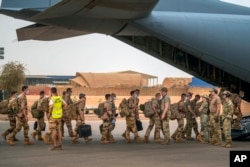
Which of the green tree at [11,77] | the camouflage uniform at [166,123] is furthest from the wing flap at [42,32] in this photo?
the green tree at [11,77]

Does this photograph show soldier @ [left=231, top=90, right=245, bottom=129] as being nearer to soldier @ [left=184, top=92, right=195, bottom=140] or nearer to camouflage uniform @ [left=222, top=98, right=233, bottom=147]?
soldier @ [left=184, top=92, right=195, bottom=140]

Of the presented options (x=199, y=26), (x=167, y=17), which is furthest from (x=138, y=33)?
(x=199, y=26)

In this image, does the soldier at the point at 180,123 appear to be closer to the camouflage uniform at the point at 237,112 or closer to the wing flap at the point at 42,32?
the camouflage uniform at the point at 237,112

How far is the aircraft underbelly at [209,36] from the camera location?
11555mm

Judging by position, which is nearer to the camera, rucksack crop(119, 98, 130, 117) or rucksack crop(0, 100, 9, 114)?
rucksack crop(0, 100, 9, 114)

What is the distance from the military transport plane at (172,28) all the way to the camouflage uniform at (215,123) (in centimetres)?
117

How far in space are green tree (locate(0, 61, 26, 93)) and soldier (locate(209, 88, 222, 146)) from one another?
25.7 meters

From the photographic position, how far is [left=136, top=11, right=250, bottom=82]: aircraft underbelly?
11555mm

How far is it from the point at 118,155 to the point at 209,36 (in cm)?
444

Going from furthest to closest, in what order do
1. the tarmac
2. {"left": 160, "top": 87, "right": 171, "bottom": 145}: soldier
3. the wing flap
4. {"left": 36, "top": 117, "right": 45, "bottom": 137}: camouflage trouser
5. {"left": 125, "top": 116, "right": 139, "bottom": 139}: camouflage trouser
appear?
{"left": 125, "top": 116, "right": 139, "bottom": 139}: camouflage trouser
{"left": 36, "top": 117, "right": 45, "bottom": 137}: camouflage trouser
{"left": 160, "top": 87, "right": 171, "bottom": 145}: soldier
the wing flap
the tarmac

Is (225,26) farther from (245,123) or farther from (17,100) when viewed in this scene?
(17,100)

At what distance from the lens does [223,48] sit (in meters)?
11.9

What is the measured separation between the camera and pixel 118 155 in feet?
31.3

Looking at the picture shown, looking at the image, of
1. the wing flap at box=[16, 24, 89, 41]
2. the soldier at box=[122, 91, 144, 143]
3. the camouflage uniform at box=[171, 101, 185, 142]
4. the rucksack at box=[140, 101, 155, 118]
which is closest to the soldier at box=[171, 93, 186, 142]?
the camouflage uniform at box=[171, 101, 185, 142]
